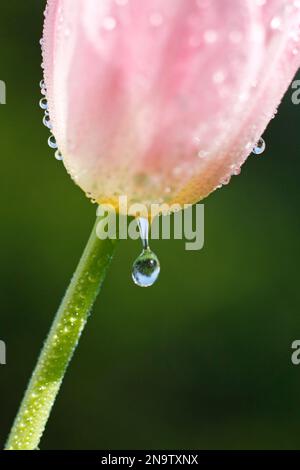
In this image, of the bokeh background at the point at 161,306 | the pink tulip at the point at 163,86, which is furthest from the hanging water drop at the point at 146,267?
the bokeh background at the point at 161,306

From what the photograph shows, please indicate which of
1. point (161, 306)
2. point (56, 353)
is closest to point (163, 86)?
point (56, 353)

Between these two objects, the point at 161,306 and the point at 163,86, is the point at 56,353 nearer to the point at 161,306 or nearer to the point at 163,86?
the point at 163,86

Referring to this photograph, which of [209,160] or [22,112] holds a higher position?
[22,112]

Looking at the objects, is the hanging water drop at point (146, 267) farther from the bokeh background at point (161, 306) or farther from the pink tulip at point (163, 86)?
the bokeh background at point (161, 306)

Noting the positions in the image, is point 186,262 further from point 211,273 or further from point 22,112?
point 22,112

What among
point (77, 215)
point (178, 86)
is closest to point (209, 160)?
point (178, 86)

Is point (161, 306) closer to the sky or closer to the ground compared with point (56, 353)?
closer to the sky

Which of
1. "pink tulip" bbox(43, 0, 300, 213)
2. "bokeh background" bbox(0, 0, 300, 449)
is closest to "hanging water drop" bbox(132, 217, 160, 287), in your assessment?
"pink tulip" bbox(43, 0, 300, 213)
